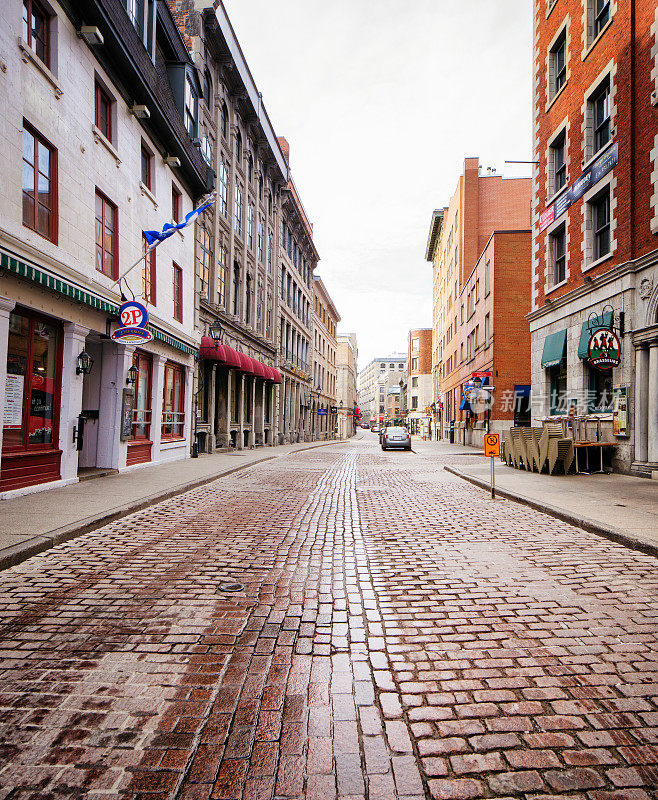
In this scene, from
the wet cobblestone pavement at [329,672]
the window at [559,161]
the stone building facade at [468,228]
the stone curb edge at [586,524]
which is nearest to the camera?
the wet cobblestone pavement at [329,672]

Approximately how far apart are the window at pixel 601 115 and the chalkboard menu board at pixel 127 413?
50.8 feet

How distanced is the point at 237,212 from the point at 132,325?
16.4 meters

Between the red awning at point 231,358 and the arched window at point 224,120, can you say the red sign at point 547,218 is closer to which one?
the red awning at point 231,358

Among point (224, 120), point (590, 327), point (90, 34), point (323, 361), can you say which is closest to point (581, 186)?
point (590, 327)

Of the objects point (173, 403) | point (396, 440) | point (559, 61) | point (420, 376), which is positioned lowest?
point (396, 440)

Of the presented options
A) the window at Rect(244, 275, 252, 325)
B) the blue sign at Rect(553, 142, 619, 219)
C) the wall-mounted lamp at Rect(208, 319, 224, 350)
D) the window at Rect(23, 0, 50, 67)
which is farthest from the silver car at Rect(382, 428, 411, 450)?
the window at Rect(23, 0, 50, 67)

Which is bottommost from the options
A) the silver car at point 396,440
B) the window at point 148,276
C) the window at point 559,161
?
the silver car at point 396,440

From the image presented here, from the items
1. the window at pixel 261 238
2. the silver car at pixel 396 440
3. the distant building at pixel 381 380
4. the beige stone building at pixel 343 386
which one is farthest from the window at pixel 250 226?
the distant building at pixel 381 380

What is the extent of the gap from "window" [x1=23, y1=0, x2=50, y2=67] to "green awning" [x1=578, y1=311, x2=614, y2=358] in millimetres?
14178

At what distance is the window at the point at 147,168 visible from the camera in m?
14.9

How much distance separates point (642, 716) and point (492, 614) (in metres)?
1.45

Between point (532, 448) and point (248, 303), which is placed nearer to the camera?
point (532, 448)

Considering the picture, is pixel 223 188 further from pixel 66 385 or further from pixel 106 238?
pixel 66 385

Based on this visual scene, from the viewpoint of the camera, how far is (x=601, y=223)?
15.8m
